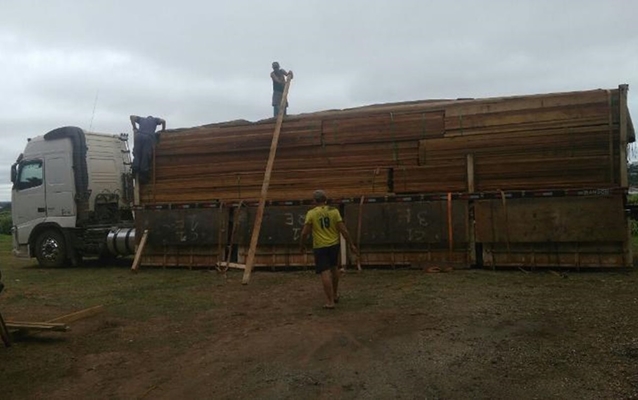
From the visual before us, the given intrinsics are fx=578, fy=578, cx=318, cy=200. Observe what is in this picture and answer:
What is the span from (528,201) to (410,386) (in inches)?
266

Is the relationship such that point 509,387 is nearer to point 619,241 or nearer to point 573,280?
point 573,280

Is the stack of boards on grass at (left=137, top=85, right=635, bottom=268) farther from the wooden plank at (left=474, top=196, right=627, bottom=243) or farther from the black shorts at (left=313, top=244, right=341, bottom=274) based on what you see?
the black shorts at (left=313, top=244, right=341, bottom=274)

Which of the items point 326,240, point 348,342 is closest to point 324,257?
point 326,240

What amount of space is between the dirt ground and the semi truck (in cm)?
448

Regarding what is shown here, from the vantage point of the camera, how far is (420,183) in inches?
456

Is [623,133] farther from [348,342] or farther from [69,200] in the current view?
[69,200]

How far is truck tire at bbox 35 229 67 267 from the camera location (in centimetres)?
1488

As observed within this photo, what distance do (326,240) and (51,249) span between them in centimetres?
977

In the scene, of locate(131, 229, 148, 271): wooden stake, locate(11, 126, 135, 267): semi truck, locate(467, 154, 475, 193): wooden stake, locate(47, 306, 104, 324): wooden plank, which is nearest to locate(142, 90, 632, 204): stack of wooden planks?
locate(467, 154, 475, 193): wooden stake

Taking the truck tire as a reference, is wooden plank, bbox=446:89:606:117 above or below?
above

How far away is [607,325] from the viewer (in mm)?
6453

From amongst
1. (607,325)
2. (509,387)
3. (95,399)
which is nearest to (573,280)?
(607,325)

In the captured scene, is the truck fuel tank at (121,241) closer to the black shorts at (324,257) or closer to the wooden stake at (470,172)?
the black shorts at (324,257)

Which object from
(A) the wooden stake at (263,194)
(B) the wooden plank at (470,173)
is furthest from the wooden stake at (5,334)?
(B) the wooden plank at (470,173)
